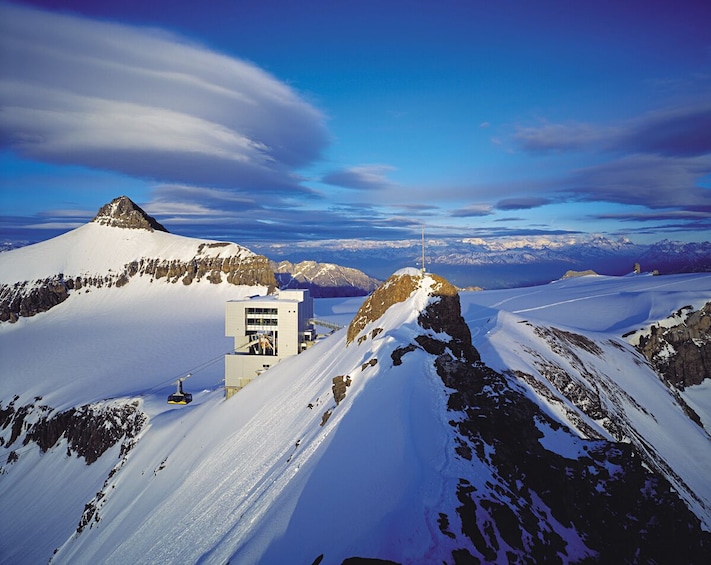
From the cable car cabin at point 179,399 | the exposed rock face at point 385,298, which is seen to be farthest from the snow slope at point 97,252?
the exposed rock face at point 385,298

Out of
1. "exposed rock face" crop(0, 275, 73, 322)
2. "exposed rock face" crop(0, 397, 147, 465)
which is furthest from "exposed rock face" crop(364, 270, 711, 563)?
"exposed rock face" crop(0, 275, 73, 322)

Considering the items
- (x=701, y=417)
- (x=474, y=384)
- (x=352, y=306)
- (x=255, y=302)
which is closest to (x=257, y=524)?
(x=474, y=384)

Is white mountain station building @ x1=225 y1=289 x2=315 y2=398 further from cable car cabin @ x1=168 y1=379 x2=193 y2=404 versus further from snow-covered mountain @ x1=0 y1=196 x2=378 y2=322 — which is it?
snow-covered mountain @ x1=0 y1=196 x2=378 y2=322

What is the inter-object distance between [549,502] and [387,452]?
230 inches

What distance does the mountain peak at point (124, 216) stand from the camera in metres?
166

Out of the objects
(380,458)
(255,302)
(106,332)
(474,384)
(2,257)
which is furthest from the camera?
(2,257)

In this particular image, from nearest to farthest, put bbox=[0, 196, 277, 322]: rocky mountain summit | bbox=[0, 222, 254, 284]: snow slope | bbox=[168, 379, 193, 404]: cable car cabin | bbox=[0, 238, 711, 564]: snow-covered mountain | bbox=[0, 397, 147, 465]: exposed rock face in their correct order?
1. bbox=[0, 238, 711, 564]: snow-covered mountain
2. bbox=[0, 397, 147, 465]: exposed rock face
3. bbox=[168, 379, 193, 404]: cable car cabin
4. bbox=[0, 196, 277, 322]: rocky mountain summit
5. bbox=[0, 222, 254, 284]: snow slope

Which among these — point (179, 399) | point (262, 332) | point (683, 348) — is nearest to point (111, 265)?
point (179, 399)

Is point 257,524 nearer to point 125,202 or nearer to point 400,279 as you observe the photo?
point 400,279

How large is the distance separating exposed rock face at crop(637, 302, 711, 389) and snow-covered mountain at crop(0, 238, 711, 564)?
2.03 metres

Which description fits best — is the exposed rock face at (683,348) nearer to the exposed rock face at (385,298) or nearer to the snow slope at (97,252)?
the exposed rock face at (385,298)

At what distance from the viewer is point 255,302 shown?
57.7 meters

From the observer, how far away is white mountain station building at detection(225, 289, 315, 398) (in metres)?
54.3

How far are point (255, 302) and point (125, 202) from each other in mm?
141070
